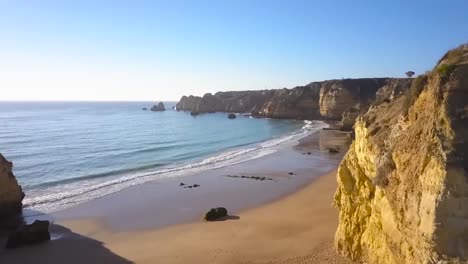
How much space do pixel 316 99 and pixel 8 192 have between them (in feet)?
268

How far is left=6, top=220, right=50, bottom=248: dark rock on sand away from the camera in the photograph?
1722cm

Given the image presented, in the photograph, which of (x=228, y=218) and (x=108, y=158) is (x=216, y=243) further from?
(x=108, y=158)

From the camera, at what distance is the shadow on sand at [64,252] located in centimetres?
1573

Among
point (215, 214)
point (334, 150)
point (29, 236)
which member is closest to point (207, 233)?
point (215, 214)

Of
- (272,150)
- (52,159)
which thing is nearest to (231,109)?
(272,150)

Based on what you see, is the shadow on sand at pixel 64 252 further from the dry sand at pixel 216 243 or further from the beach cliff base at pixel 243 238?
the beach cliff base at pixel 243 238

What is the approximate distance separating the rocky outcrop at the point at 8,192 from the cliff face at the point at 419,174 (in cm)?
1835

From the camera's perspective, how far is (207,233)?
18.2 m

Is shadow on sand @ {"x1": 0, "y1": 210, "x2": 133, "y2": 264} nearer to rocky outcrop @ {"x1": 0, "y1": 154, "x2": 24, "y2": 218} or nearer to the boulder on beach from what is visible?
rocky outcrop @ {"x1": 0, "y1": 154, "x2": 24, "y2": 218}

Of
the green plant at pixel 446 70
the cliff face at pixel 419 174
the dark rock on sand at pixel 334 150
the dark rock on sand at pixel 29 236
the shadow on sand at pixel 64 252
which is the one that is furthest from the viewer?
the dark rock on sand at pixel 334 150

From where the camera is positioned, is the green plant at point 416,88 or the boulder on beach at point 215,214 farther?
the boulder on beach at point 215,214

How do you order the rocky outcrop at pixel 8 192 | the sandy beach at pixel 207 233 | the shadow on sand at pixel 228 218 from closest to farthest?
the sandy beach at pixel 207 233, the shadow on sand at pixel 228 218, the rocky outcrop at pixel 8 192

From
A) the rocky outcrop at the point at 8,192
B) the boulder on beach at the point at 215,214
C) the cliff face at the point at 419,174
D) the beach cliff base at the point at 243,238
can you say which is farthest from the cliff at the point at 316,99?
the cliff face at the point at 419,174

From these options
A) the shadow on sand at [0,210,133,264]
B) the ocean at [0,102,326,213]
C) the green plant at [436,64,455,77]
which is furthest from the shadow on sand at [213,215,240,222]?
the green plant at [436,64,455,77]
